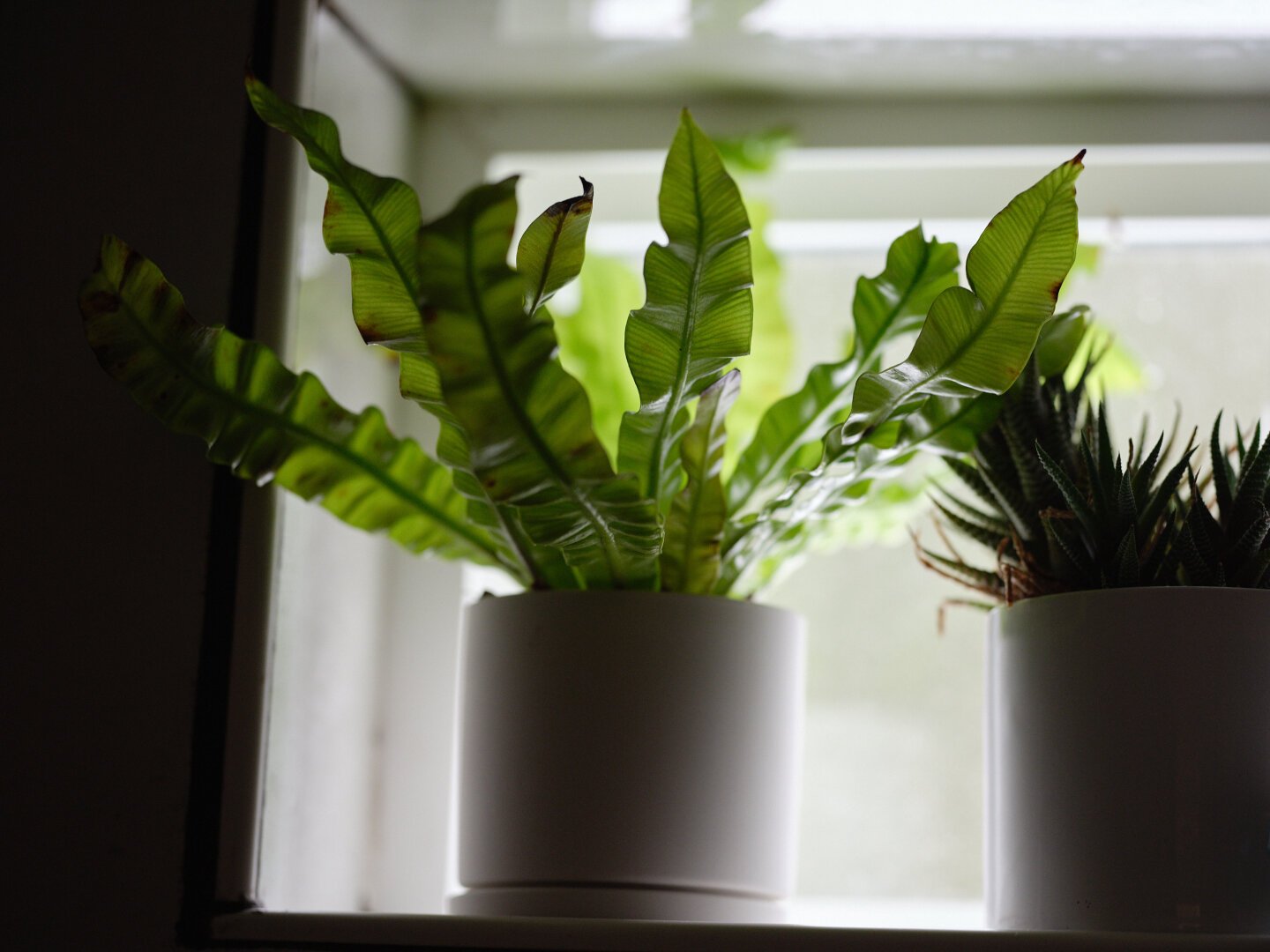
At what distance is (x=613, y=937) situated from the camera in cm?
56

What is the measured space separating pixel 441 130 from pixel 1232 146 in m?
0.59

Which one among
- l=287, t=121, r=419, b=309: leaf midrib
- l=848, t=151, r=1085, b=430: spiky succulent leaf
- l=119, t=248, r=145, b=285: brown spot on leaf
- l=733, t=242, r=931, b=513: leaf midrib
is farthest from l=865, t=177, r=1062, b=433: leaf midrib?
l=119, t=248, r=145, b=285: brown spot on leaf

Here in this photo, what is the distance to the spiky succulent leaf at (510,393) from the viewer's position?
1.59 feet

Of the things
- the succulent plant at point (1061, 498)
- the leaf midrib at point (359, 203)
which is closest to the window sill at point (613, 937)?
the succulent plant at point (1061, 498)

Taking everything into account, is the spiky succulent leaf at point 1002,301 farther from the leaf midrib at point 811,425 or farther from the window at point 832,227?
the window at point 832,227

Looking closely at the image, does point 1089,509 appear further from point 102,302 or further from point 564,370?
point 102,302

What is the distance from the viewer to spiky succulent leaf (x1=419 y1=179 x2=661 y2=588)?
484mm

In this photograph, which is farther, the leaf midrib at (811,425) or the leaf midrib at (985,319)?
the leaf midrib at (811,425)

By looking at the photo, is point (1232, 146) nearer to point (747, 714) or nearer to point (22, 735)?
point (747, 714)

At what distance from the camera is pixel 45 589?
675 mm

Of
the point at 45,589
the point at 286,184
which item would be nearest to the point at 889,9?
the point at 286,184

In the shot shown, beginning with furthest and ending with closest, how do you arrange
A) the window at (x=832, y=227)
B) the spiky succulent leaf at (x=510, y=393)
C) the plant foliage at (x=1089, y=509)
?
1. the window at (x=832, y=227)
2. the plant foliage at (x=1089, y=509)
3. the spiky succulent leaf at (x=510, y=393)

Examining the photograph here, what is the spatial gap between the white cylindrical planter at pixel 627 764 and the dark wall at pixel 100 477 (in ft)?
0.58

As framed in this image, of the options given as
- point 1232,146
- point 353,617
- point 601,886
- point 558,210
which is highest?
point 1232,146
